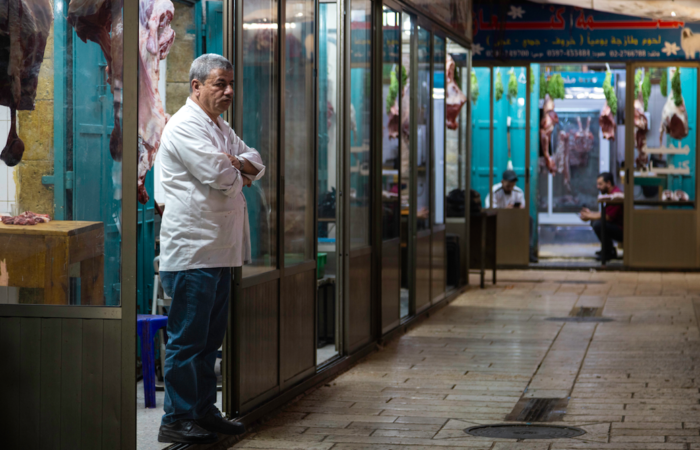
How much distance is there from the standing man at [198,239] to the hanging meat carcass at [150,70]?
1.17 metres

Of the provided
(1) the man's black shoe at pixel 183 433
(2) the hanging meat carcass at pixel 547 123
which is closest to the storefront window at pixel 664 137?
(2) the hanging meat carcass at pixel 547 123

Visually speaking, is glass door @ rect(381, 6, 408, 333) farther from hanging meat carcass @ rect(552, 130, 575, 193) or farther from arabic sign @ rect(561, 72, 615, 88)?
hanging meat carcass @ rect(552, 130, 575, 193)

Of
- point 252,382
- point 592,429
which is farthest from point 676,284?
point 252,382

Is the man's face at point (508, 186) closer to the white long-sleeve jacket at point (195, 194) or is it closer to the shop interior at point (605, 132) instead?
the shop interior at point (605, 132)

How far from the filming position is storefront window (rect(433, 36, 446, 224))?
31.5 feet

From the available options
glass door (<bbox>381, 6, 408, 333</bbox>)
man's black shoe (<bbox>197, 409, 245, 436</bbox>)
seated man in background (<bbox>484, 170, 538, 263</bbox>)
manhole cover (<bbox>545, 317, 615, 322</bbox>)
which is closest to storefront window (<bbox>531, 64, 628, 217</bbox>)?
seated man in background (<bbox>484, 170, 538, 263</bbox>)

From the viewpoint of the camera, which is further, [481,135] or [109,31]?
[481,135]

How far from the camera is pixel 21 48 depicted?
3773 mm

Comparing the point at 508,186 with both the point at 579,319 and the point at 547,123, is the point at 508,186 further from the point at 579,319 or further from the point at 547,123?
the point at 579,319

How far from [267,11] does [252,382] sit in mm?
2025

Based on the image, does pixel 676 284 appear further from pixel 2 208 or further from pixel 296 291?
pixel 2 208

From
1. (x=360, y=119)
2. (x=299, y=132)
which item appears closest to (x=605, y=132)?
(x=360, y=119)

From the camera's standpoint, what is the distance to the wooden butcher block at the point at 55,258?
3.77m

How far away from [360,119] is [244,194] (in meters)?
2.34
